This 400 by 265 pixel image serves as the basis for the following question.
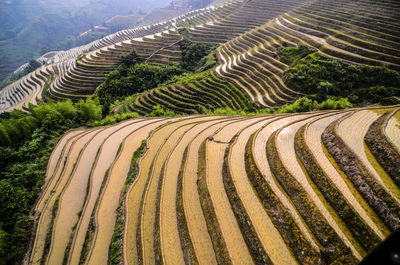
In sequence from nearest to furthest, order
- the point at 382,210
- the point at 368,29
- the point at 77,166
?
the point at 382,210, the point at 77,166, the point at 368,29

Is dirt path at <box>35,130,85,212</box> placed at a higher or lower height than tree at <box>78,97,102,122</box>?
lower

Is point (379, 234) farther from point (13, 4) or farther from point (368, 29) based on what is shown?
point (13, 4)

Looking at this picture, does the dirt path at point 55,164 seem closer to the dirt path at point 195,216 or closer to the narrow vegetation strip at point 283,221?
the dirt path at point 195,216

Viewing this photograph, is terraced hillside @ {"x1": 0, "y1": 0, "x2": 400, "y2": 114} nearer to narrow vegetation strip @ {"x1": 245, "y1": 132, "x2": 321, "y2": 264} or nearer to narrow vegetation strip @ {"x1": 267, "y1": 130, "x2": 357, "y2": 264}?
narrow vegetation strip @ {"x1": 267, "y1": 130, "x2": 357, "y2": 264}

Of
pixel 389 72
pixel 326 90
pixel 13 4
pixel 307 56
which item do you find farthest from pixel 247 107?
pixel 13 4

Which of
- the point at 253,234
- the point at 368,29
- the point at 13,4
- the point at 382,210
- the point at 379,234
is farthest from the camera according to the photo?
the point at 13,4

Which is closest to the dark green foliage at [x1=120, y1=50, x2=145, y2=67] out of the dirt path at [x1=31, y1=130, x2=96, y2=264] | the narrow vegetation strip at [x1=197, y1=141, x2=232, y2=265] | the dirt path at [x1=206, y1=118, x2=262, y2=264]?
the dirt path at [x1=31, y1=130, x2=96, y2=264]

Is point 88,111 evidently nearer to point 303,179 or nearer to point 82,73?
point 303,179
